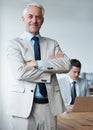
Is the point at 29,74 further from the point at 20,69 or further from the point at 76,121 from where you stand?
the point at 76,121

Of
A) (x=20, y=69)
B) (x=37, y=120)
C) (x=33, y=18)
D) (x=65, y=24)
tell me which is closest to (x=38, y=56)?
(x=20, y=69)

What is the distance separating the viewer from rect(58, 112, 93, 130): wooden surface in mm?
2674

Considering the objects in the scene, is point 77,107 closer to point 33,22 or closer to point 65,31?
point 33,22

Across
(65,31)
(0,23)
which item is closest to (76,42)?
(65,31)

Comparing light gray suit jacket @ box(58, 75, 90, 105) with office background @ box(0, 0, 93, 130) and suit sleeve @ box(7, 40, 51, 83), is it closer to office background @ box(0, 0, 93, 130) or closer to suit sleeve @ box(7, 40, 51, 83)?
office background @ box(0, 0, 93, 130)

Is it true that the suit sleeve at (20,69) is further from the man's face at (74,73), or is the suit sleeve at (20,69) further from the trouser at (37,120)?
the man's face at (74,73)

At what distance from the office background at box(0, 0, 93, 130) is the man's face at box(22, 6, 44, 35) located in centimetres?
293

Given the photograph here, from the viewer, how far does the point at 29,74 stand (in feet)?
6.35

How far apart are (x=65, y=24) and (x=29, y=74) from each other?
11.9 feet

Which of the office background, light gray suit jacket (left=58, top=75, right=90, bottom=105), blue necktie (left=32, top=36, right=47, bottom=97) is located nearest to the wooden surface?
light gray suit jacket (left=58, top=75, right=90, bottom=105)

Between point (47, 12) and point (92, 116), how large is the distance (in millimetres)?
2704

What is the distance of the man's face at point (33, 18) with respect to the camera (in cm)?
200

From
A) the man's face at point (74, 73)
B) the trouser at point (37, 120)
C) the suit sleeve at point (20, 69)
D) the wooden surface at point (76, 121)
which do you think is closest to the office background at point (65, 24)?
the man's face at point (74, 73)

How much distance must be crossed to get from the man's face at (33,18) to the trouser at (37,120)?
53 centimetres
